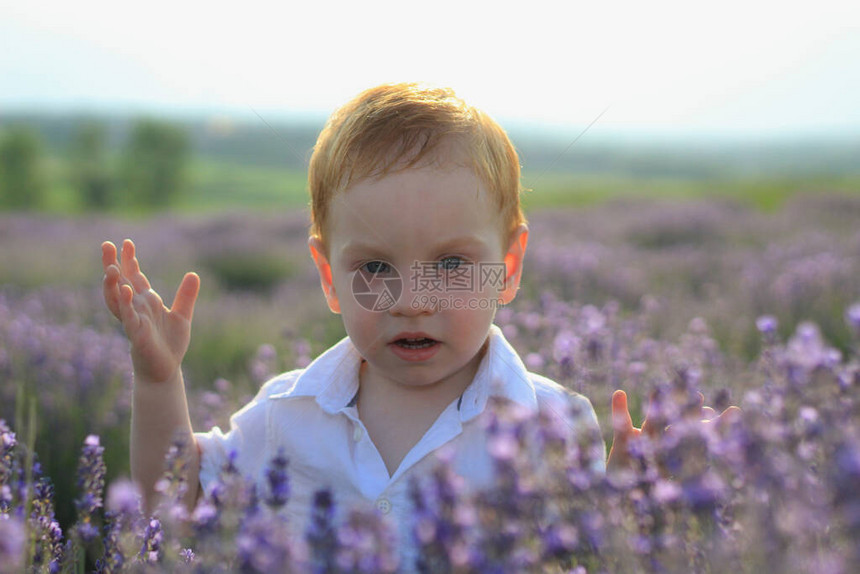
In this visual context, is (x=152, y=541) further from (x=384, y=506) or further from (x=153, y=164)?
(x=153, y=164)

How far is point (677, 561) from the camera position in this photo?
0.94 metres

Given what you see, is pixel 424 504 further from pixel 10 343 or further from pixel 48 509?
pixel 10 343

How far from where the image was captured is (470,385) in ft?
6.66

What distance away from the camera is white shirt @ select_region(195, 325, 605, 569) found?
1.89 metres

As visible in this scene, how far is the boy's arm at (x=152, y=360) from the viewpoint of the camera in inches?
75.7

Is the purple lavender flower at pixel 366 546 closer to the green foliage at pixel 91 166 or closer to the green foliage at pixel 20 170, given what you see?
the green foliage at pixel 20 170

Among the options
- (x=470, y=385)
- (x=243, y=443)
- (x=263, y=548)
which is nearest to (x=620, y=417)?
(x=470, y=385)

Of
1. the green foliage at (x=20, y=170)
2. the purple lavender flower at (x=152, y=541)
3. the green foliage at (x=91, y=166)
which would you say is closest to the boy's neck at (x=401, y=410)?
the purple lavender flower at (x=152, y=541)

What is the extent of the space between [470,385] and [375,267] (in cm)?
44

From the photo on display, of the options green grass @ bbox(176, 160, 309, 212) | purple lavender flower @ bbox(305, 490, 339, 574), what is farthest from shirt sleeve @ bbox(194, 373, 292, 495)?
green grass @ bbox(176, 160, 309, 212)

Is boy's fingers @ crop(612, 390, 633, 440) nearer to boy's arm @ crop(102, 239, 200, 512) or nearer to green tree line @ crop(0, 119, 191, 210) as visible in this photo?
boy's arm @ crop(102, 239, 200, 512)

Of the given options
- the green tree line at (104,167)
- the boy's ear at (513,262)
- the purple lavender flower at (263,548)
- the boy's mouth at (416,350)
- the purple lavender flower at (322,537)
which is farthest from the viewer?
the green tree line at (104,167)

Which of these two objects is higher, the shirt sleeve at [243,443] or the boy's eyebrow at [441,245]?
the boy's eyebrow at [441,245]

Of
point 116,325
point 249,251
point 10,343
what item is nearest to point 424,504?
point 10,343
